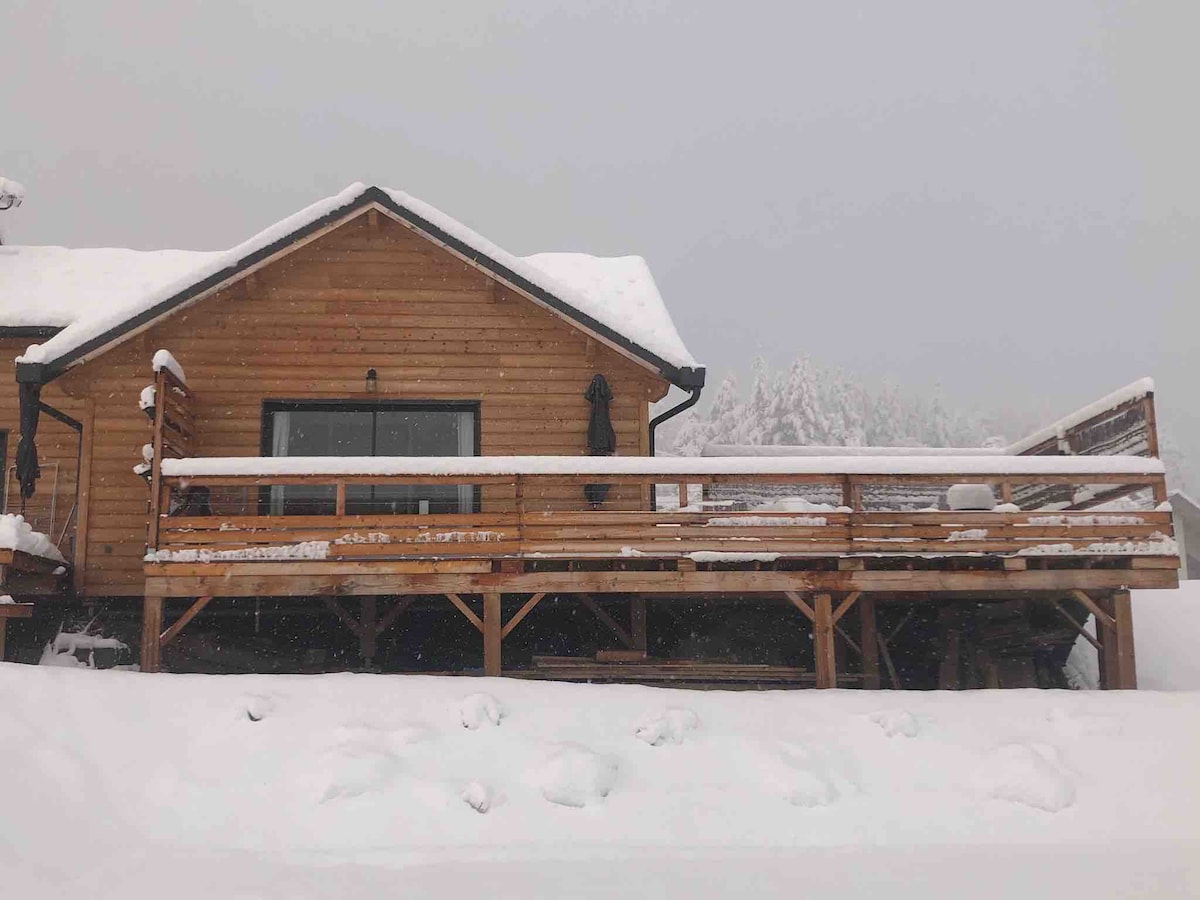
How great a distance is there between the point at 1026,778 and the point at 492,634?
5.08 meters

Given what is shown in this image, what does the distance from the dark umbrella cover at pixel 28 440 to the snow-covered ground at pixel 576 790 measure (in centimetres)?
318

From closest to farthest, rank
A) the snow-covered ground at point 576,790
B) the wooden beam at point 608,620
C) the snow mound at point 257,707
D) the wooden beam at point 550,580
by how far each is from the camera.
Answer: the snow-covered ground at point 576,790
the snow mound at point 257,707
the wooden beam at point 550,580
the wooden beam at point 608,620

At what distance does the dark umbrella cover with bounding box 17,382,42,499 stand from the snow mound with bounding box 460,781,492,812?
21.8 ft

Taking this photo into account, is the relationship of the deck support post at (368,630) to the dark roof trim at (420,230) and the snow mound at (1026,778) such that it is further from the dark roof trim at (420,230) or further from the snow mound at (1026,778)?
the snow mound at (1026,778)

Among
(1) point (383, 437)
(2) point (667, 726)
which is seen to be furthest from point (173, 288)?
(2) point (667, 726)

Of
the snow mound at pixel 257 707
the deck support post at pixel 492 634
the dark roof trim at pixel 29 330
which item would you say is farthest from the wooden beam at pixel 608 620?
the dark roof trim at pixel 29 330

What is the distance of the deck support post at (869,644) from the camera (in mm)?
12789

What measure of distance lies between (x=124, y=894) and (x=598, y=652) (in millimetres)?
6398

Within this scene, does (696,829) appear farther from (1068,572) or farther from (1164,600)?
(1164,600)

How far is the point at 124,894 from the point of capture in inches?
271

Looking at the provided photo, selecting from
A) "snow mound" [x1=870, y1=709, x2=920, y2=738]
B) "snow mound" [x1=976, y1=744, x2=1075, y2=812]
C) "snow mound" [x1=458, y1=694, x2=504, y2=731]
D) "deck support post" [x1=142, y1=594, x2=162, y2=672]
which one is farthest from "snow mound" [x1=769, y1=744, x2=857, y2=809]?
"deck support post" [x1=142, y1=594, x2=162, y2=672]

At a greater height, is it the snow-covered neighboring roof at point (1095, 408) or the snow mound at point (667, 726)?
the snow-covered neighboring roof at point (1095, 408)

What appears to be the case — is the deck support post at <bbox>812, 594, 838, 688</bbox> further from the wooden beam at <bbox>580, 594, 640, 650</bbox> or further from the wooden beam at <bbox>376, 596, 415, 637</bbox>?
the wooden beam at <bbox>376, 596, 415, 637</bbox>

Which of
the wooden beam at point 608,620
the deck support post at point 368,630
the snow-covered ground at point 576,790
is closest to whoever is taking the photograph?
the snow-covered ground at point 576,790
